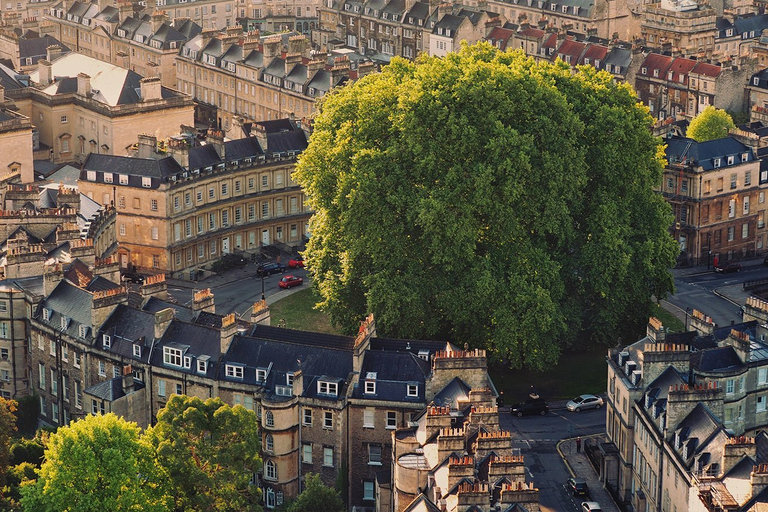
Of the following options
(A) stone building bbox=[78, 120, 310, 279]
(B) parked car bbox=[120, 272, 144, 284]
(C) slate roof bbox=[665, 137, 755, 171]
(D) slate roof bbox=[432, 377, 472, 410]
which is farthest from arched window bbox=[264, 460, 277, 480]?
(C) slate roof bbox=[665, 137, 755, 171]

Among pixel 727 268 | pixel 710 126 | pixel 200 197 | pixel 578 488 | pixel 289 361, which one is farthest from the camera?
pixel 710 126

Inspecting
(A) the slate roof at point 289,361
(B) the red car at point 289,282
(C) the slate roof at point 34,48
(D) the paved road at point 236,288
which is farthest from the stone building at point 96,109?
(A) the slate roof at point 289,361

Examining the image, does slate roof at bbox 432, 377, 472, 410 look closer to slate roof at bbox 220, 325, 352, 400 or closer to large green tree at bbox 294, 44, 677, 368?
slate roof at bbox 220, 325, 352, 400

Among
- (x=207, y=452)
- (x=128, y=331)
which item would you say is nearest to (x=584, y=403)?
(x=128, y=331)

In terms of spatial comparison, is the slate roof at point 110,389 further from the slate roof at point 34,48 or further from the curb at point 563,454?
the slate roof at point 34,48

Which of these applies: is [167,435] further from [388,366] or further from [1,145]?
[1,145]

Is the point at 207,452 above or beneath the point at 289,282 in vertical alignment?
above

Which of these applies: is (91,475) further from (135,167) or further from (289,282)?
(135,167)

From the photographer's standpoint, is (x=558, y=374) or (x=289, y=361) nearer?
→ (x=289, y=361)
